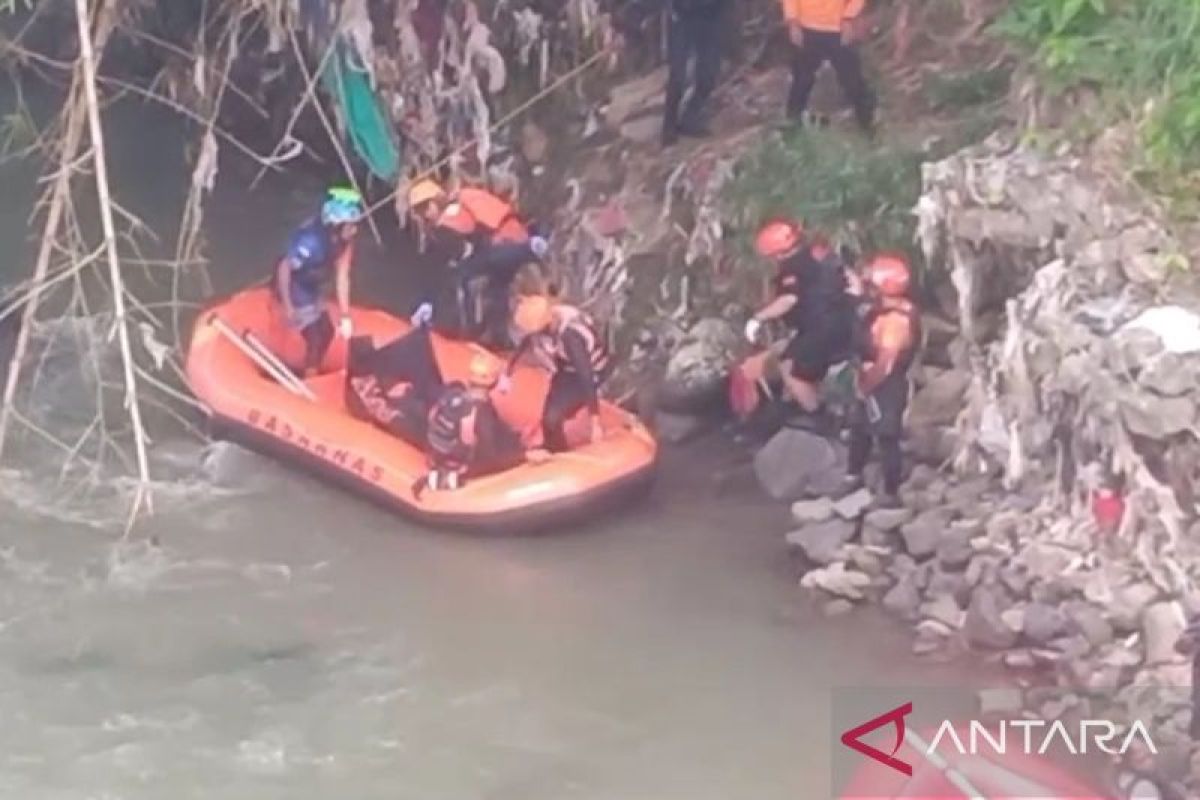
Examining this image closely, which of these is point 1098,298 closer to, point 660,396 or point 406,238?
point 660,396

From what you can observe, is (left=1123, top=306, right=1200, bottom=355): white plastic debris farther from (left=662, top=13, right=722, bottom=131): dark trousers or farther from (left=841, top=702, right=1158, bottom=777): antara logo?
(left=662, top=13, right=722, bottom=131): dark trousers

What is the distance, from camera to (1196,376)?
25.8ft

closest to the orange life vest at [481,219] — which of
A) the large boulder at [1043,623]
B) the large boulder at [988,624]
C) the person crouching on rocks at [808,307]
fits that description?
the person crouching on rocks at [808,307]

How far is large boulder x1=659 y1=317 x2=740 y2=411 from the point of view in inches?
386

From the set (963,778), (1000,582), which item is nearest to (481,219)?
(1000,582)

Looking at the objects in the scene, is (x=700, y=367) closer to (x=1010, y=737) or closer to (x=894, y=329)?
(x=894, y=329)

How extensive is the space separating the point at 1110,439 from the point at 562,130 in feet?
13.6

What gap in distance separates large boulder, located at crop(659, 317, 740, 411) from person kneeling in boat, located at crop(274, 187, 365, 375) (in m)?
1.33

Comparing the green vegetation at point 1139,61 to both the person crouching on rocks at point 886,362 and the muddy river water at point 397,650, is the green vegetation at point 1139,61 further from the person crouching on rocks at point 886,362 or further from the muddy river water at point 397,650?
the muddy river water at point 397,650

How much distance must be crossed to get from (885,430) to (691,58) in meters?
2.60

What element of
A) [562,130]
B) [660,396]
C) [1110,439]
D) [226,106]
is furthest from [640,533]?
[226,106]

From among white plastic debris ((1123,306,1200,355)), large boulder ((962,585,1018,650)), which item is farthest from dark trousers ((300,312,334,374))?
white plastic debris ((1123,306,1200,355))

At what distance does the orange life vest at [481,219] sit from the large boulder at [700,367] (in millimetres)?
828

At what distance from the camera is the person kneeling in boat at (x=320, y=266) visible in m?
9.66
